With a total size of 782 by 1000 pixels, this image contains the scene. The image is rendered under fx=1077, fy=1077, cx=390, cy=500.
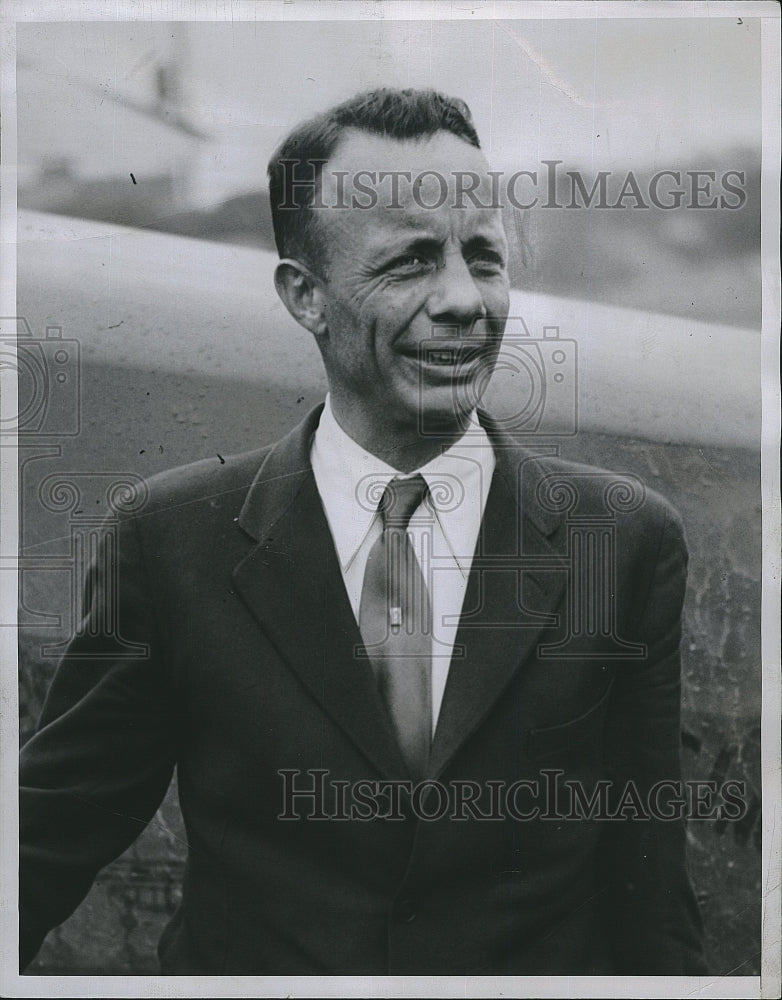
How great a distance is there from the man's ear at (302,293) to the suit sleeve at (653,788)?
785mm

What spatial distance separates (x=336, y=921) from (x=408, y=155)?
4.90 feet

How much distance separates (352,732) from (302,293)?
857mm

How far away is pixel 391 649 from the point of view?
2.08m

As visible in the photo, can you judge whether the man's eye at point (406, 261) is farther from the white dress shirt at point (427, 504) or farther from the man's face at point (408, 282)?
the white dress shirt at point (427, 504)

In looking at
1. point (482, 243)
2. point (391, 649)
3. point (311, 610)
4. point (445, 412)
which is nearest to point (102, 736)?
point (311, 610)

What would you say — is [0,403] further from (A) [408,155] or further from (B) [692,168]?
(B) [692,168]

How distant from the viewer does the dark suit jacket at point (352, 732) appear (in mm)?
2086

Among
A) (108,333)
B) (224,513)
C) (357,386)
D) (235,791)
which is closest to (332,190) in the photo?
(357,386)

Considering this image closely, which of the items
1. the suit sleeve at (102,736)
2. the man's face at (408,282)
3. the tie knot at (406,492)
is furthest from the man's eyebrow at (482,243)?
the suit sleeve at (102,736)

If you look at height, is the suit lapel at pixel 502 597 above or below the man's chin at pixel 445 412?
below

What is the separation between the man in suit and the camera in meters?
2.08

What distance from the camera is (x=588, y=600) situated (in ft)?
6.97

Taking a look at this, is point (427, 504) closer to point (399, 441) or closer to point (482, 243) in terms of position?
point (399, 441)

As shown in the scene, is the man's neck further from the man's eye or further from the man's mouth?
the man's eye
